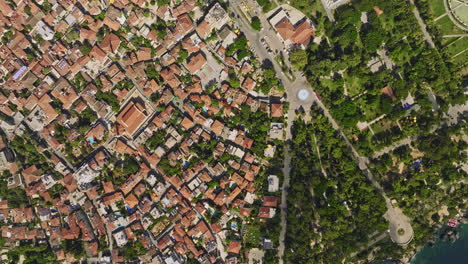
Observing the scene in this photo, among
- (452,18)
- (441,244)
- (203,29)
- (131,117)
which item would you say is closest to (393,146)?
(441,244)

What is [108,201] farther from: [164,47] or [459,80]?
[459,80]

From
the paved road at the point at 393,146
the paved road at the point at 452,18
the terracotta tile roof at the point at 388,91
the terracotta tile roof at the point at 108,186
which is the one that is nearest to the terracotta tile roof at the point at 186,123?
the terracotta tile roof at the point at 108,186

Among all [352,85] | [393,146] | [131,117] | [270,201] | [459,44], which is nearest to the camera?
[459,44]

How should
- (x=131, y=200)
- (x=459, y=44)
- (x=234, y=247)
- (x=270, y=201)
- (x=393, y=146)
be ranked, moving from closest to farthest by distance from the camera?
(x=459, y=44), (x=270, y=201), (x=234, y=247), (x=393, y=146), (x=131, y=200)

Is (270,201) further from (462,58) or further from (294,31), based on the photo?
(462,58)

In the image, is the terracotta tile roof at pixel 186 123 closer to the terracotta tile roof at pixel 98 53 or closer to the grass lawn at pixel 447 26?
the terracotta tile roof at pixel 98 53

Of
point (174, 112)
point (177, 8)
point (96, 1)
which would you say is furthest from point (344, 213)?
point (96, 1)

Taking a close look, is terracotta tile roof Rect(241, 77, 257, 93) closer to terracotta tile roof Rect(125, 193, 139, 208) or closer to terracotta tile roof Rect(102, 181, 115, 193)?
terracotta tile roof Rect(125, 193, 139, 208)
